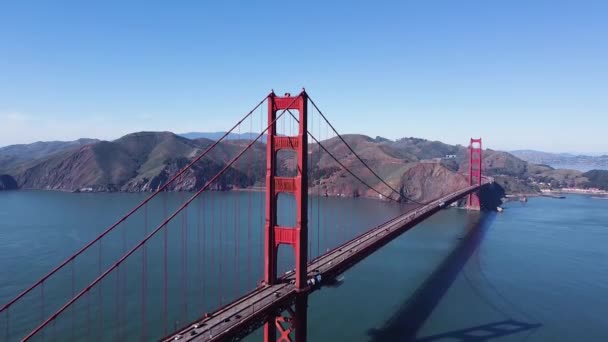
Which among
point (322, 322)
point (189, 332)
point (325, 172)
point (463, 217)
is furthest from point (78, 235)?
point (325, 172)

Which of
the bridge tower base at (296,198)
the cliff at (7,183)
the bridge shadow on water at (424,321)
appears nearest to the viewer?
the bridge tower base at (296,198)

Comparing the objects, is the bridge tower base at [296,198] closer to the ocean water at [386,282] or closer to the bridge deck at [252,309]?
the bridge deck at [252,309]

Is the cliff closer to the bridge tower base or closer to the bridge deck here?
the bridge deck

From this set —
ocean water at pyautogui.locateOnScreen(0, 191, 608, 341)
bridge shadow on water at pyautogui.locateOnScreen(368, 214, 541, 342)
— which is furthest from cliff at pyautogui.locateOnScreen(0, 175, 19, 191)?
bridge shadow on water at pyautogui.locateOnScreen(368, 214, 541, 342)

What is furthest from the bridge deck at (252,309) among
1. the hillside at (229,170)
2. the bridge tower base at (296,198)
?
the hillside at (229,170)

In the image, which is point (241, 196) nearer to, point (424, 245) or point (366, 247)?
point (424, 245)

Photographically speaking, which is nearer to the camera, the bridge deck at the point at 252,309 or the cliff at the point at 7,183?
the bridge deck at the point at 252,309
